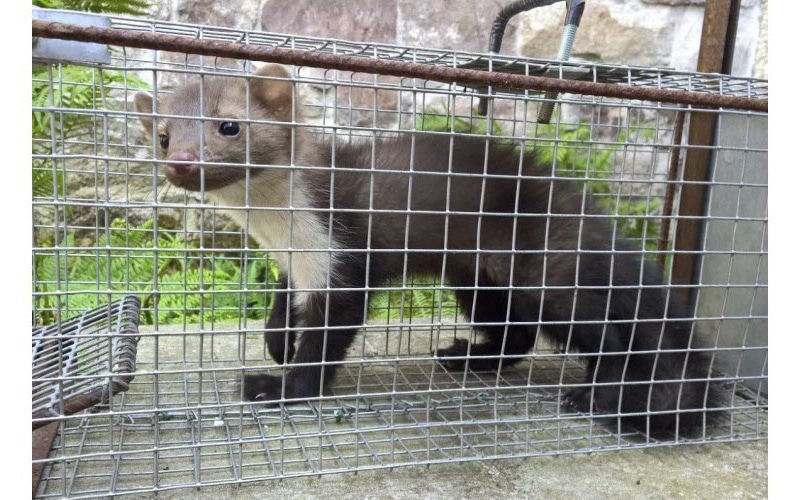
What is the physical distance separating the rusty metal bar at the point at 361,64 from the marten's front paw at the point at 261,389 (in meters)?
1.06

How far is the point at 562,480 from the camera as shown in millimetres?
1619

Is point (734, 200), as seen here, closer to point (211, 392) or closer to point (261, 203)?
point (261, 203)

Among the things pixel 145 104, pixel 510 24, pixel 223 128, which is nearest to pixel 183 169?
pixel 223 128

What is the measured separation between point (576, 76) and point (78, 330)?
176 centimetres

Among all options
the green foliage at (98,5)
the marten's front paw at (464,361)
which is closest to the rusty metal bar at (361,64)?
the marten's front paw at (464,361)

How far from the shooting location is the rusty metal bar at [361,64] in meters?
1.18

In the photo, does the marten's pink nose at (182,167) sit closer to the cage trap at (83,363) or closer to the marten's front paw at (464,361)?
the cage trap at (83,363)

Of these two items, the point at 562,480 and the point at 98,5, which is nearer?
the point at 562,480

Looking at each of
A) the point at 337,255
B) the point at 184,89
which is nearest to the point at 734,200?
the point at 337,255

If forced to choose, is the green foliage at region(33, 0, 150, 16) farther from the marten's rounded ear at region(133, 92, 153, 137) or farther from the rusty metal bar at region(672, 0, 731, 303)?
the rusty metal bar at region(672, 0, 731, 303)

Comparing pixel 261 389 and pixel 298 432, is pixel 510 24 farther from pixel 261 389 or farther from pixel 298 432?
pixel 298 432

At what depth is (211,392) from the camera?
202 cm

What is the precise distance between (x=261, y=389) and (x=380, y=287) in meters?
0.54

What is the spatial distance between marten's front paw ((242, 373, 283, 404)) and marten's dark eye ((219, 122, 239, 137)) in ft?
2.52
